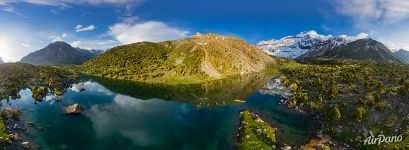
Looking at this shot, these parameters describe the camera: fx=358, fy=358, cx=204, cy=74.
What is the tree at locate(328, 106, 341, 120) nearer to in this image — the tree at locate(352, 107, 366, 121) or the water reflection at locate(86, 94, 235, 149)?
the tree at locate(352, 107, 366, 121)

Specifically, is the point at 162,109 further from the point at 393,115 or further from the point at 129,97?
the point at 393,115

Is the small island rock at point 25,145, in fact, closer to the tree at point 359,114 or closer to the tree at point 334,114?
the tree at point 334,114

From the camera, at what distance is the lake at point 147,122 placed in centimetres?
10484

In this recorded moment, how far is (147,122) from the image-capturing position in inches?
5212

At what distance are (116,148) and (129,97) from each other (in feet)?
322

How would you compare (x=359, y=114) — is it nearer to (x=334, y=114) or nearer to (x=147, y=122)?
(x=334, y=114)

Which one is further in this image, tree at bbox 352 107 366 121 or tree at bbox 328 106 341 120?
tree at bbox 328 106 341 120

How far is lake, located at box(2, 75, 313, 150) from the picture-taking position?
104838 mm

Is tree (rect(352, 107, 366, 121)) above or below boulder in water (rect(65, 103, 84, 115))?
above
